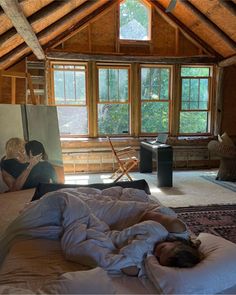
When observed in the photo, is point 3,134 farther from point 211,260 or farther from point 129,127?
point 129,127

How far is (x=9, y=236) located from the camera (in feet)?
5.78

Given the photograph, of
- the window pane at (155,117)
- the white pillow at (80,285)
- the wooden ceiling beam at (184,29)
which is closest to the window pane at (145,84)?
the window pane at (155,117)

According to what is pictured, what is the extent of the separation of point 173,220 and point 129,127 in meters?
4.59

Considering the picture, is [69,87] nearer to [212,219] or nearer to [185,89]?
[185,89]

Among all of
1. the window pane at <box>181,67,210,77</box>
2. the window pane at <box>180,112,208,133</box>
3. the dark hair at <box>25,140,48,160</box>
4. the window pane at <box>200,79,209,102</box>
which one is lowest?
the dark hair at <box>25,140,48,160</box>

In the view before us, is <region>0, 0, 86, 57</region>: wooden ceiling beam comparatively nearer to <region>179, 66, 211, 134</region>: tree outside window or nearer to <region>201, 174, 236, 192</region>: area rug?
<region>179, 66, 211, 134</region>: tree outside window

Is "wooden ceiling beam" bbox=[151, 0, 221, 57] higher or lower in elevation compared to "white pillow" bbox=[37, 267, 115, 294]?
higher

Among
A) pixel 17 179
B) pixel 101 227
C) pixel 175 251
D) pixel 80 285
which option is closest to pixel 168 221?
pixel 175 251

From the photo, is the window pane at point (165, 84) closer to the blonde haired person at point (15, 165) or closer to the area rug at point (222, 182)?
the area rug at point (222, 182)

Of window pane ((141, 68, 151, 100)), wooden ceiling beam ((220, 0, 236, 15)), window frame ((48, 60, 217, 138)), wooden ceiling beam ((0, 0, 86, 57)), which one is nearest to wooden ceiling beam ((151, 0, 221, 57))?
window frame ((48, 60, 217, 138))

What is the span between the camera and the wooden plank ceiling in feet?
11.3

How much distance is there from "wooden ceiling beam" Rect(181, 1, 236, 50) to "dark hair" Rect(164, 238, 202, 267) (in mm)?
4884

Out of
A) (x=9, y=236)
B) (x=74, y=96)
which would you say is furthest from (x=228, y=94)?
(x=9, y=236)

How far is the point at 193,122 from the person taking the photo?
6.30 metres
